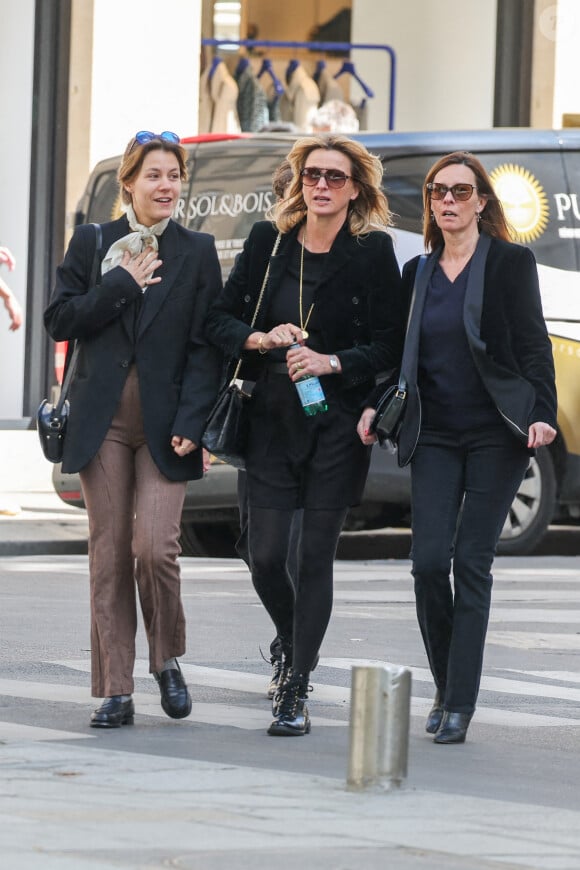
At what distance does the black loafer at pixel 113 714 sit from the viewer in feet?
20.3

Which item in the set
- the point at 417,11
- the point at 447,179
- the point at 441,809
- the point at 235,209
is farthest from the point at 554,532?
the point at 441,809

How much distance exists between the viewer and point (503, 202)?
11656 millimetres

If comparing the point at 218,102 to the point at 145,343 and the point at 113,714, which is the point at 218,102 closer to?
the point at 145,343

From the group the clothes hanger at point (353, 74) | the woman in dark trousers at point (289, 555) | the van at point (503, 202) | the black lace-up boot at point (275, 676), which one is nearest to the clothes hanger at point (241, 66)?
the clothes hanger at point (353, 74)

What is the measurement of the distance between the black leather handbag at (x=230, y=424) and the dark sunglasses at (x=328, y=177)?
0.78 ft

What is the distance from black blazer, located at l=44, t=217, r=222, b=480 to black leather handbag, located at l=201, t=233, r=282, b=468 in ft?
0.17

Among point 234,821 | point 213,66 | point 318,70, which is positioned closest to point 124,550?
point 234,821

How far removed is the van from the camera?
37.3 ft

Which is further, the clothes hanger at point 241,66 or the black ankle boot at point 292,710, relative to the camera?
the clothes hanger at point 241,66

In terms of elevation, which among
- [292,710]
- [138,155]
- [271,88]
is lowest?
[292,710]

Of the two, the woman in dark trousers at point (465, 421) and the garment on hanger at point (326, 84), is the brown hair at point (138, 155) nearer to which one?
the woman in dark trousers at point (465, 421)

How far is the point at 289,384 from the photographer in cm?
629

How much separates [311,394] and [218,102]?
11272mm

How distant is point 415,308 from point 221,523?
6679 mm
